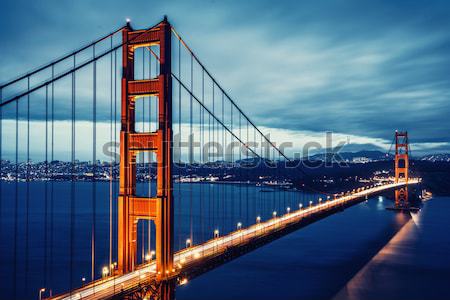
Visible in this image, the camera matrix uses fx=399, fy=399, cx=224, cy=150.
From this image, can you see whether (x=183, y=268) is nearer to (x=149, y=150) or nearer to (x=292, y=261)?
(x=149, y=150)

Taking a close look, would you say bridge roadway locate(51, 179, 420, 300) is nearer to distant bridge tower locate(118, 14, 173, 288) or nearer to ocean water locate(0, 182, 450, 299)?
distant bridge tower locate(118, 14, 173, 288)

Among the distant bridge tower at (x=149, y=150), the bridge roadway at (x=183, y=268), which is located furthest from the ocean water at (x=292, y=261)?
the distant bridge tower at (x=149, y=150)

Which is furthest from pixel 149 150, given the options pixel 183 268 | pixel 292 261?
pixel 292 261

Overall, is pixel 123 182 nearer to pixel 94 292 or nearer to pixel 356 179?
pixel 94 292

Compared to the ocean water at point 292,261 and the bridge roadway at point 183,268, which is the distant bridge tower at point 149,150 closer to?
the bridge roadway at point 183,268

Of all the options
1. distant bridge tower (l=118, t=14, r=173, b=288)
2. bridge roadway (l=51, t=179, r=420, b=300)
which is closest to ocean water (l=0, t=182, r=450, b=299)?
bridge roadway (l=51, t=179, r=420, b=300)

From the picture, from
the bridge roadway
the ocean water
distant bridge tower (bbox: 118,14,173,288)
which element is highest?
distant bridge tower (bbox: 118,14,173,288)

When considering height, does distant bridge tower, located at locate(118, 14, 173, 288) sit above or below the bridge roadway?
above

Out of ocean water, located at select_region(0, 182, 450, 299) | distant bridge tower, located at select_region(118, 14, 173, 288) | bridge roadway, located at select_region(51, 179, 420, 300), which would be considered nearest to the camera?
bridge roadway, located at select_region(51, 179, 420, 300)
